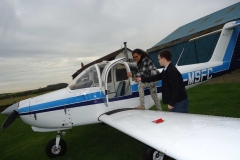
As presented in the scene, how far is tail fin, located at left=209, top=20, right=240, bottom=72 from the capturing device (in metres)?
5.82

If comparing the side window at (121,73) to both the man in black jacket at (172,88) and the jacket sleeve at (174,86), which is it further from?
the jacket sleeve at (174,86)

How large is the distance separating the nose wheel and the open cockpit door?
5.29 feet

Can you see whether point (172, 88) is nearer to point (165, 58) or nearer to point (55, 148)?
point (165, 58)

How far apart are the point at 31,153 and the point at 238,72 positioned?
14278 millimetres

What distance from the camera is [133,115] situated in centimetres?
346

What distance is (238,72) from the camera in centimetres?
1318

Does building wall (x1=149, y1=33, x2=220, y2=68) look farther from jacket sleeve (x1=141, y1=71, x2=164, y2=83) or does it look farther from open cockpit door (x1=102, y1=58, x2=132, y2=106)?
jacket sleeve (x1=141, y1=71, x2=164, y2=83)

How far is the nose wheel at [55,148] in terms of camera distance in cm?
447

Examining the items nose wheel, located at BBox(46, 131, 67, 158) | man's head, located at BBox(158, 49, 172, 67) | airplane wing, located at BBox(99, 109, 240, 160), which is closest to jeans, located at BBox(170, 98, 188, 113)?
airplane wing, located at BBox(99, 109, 240, 160)

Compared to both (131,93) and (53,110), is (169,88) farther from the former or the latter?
(53,110)

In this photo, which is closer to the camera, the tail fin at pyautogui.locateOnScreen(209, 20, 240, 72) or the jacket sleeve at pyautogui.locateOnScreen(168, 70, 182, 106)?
the jacket sleeve at pyautogui.locateOnScreen(168, 70, 182, 106)

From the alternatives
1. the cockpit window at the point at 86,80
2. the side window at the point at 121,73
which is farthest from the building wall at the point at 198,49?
the cockpit window at the point at 86,80

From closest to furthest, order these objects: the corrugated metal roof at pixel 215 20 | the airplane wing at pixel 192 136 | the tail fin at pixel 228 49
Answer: the airplane wing at pixel 192 136
the tail fin at pixel 228 49
the corrugated metal roof at pixel 215 20

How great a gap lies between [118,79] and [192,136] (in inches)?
133
